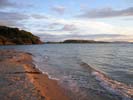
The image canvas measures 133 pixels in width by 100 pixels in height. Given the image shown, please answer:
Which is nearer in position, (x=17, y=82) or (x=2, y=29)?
(x=17, y=82)

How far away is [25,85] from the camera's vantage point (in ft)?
32.1

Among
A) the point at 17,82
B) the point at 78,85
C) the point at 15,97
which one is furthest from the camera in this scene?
the point at 78,85

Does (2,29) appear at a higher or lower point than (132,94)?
A: higher

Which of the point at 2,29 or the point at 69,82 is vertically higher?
the point at 2,29

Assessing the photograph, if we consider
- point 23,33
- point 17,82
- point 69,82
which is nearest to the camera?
point 17,82

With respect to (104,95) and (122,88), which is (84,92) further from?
(122,88)

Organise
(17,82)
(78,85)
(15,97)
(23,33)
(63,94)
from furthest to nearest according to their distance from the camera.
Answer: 1. (23,33)
2. (78,85)
3. (17,82)
4. (63,94)
5. (15,97)

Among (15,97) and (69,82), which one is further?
(69,82)

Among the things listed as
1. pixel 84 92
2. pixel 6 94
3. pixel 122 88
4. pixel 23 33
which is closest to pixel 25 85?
pixel 6 94

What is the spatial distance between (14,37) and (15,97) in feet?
558

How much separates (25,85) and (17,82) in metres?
0.77

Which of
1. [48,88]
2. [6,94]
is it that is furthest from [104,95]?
[6,94]

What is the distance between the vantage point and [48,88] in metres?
10.4

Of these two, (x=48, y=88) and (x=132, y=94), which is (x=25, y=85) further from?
(x=132, y=94)
